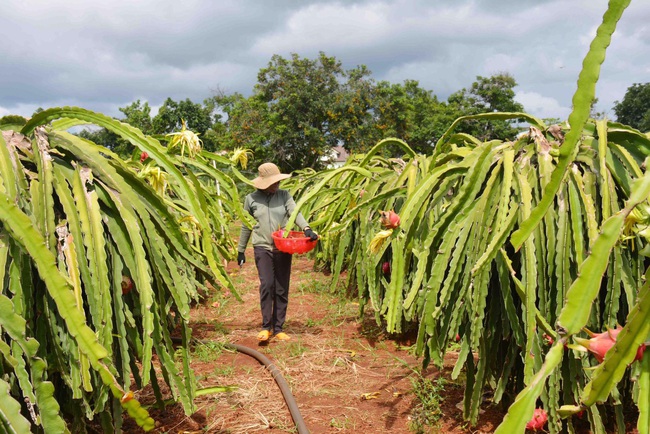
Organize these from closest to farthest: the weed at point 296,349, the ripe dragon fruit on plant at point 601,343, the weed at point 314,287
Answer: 1. the ripe dragon fruit on plant at point 601,343
2. the weed at point 296,349
3. the weed at point 314,287

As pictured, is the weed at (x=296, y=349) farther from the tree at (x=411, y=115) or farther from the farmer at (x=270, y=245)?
the tree at (x=411, y=115)

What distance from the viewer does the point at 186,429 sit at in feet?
9.91

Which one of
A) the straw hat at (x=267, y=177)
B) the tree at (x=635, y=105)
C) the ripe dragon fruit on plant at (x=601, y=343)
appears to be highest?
the tree at (x=635, y=105)

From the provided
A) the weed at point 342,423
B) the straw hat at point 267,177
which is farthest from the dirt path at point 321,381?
the straw hat at point 267,177

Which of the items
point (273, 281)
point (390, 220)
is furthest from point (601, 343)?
point (273, 281)

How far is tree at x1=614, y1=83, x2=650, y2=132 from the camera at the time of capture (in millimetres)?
41469

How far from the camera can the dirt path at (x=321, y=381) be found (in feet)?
10.1

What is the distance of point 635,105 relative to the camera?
139 feet

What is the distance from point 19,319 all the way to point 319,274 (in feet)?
21.3

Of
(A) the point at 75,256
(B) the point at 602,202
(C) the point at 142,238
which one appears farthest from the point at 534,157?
(A) the point at 75,256

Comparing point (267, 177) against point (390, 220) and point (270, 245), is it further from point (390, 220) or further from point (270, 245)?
point (390, 220)

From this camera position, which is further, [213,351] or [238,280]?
[238,280]

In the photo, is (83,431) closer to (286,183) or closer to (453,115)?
(286,183)

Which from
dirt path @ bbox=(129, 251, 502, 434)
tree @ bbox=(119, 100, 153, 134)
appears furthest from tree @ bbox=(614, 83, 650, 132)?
dirt path @ bbox=(129, 251, 502, 434)
